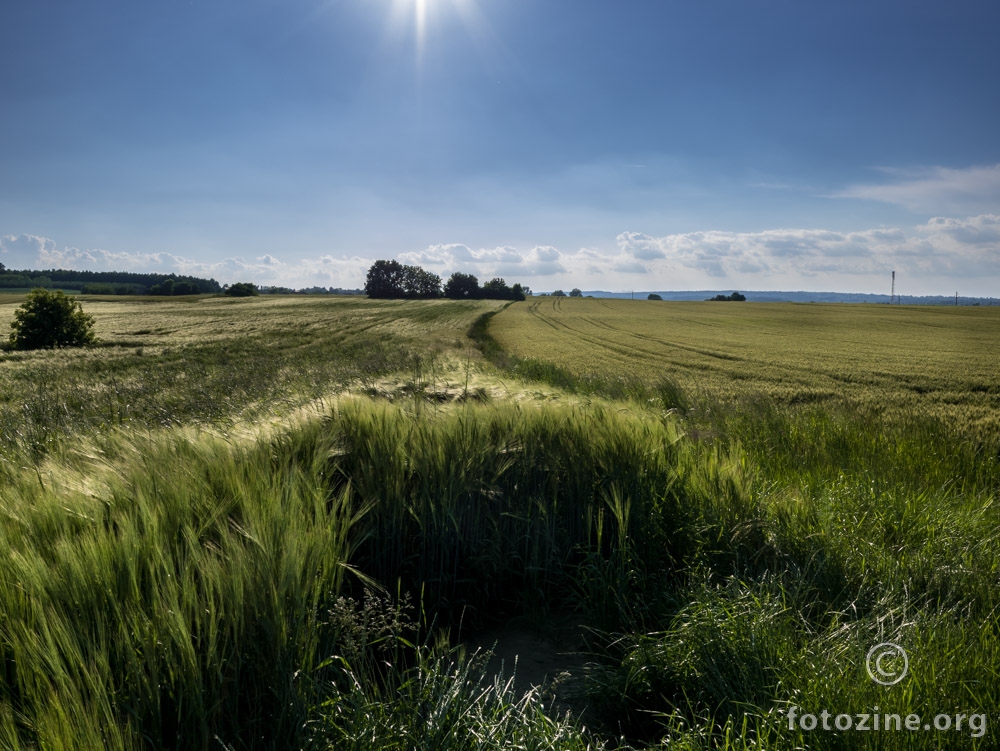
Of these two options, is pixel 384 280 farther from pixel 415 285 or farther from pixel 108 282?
pixel 108 282

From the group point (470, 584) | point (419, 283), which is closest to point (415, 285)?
point (419, 283)

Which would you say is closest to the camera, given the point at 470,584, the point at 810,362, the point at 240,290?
the point at 470,584

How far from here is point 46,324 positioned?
76.1ft

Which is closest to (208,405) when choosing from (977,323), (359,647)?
(359,647)

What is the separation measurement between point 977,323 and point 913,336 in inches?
570

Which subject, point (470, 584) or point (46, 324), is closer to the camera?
point (470, 584)

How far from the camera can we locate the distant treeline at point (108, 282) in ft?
303

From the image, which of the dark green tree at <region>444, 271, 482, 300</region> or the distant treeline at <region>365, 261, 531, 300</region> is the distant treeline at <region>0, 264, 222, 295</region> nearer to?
the distant treeline at <region>365, 261, 531, 300</region>

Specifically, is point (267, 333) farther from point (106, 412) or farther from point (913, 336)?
point (913, 336)

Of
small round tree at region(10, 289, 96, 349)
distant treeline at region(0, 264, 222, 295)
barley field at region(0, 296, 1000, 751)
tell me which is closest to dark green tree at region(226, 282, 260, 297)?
distant treeline at region(0, 264, 222, 295)

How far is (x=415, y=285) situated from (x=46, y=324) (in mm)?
79947

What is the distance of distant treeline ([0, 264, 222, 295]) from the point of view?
92.4m

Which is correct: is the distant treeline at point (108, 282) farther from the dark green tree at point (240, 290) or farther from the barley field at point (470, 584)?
the barley field at point (470, 584)

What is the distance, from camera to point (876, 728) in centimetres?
144
